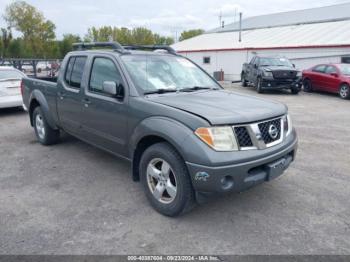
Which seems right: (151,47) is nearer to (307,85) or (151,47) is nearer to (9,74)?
(9,74)

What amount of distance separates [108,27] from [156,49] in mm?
64191

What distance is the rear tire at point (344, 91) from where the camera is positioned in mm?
12848

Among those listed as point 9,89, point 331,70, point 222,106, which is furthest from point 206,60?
point 222,106

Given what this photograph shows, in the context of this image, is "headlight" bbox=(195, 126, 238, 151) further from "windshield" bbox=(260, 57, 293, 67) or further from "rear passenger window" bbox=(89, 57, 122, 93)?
"windshield" bbox=(260, 57, 293, 67)

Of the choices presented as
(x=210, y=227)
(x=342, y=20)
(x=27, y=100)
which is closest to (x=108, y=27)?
(x=342, y=20)

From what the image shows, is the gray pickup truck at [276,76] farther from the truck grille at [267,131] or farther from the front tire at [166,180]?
the front tire at [166,180]

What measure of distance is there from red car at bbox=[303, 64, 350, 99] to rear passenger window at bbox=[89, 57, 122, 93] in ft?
Result: 38.5

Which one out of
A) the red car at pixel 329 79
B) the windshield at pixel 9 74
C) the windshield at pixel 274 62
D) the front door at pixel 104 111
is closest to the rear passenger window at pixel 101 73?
the front door at pixel 104 111

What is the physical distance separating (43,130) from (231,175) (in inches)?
174

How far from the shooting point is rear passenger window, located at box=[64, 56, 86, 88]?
15.6 ft

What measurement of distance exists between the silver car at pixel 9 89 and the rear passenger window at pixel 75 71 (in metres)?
4.98

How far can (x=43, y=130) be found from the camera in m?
6.07

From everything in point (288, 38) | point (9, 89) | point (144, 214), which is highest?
point (288, 38)

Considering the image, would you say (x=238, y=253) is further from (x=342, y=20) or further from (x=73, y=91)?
(x=342, y=20)
